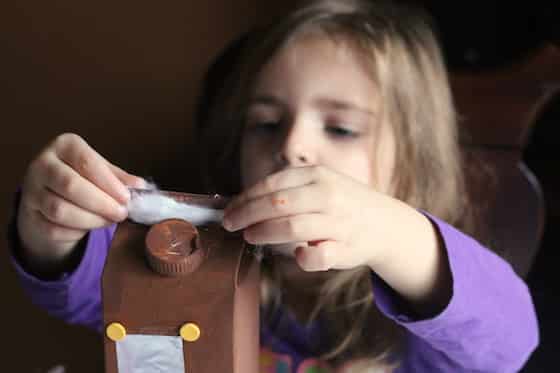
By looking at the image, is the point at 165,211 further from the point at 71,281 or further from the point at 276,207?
the point at 71,281

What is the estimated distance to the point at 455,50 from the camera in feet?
3.53

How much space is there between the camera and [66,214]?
17.9 inches

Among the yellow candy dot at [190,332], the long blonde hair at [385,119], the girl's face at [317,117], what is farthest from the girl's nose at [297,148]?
the yellow candy dot at [190,332]

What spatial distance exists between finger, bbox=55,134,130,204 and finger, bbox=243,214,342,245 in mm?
98

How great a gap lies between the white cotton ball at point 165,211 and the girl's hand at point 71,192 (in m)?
0.02

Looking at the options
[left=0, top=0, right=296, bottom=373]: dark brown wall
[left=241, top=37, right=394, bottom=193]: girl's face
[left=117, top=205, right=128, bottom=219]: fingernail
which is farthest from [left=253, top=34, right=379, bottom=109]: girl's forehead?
[left=117, top=205, right=128, bottom=219]: fingernail

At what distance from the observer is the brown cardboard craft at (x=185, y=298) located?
356 millimetres

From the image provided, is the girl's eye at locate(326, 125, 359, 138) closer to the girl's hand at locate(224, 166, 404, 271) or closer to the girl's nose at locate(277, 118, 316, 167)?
the girl's nose at locate(277, 118, 316, 167)

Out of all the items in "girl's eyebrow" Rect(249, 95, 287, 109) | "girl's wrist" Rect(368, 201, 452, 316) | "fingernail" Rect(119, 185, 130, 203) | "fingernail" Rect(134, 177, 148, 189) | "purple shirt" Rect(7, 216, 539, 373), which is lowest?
"purple shirt" Rect(7, 216, 539, 373)

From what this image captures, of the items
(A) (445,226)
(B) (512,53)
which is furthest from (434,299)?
(B) (512,53)

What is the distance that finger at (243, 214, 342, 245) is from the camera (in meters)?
0.40

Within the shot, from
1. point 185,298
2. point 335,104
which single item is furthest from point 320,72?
point 185,298

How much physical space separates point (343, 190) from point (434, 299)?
162 mm

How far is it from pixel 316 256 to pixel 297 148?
200 millimetres
